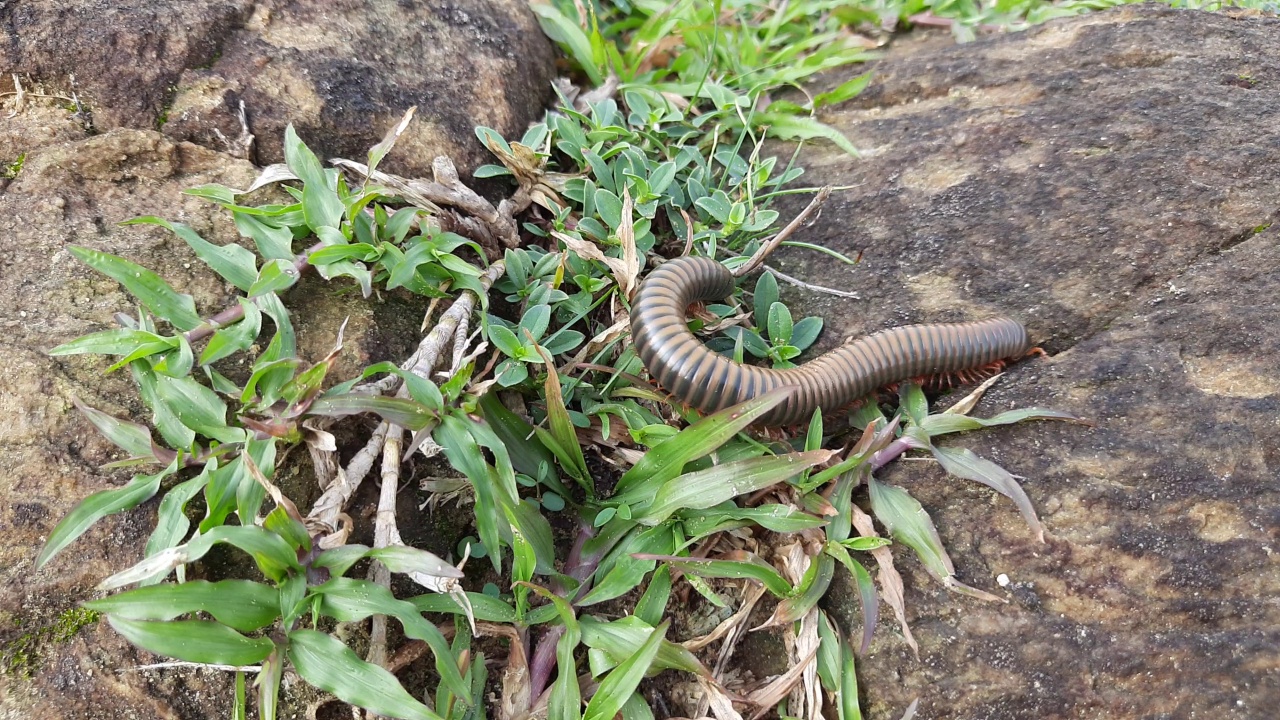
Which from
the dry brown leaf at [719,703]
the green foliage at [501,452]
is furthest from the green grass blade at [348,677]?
the dry brown leaf at [719,703]

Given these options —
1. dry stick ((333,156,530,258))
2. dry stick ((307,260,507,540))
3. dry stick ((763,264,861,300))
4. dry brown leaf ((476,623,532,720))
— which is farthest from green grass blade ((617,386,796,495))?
dry stick ((333,156,530,258))

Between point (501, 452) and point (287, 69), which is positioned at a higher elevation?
point (287, 69)

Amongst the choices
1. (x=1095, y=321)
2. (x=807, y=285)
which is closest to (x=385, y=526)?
(x=807, y=285)

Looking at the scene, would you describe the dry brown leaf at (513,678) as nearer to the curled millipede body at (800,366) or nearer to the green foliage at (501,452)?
the green foliage at (501,452)

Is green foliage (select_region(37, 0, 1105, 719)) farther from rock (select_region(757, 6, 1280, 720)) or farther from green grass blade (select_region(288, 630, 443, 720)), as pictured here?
rock (select_region(757, 6, 1280, 720))

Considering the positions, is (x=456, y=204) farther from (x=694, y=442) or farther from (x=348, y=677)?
(x=348, y=677)

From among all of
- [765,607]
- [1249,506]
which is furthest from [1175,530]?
[765,607]
